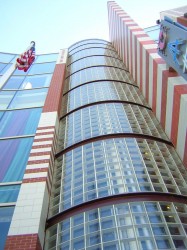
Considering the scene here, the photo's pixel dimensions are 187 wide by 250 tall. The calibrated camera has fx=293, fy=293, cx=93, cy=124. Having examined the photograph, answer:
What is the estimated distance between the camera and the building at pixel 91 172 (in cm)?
803

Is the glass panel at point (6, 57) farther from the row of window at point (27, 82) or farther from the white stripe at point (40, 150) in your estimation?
the white stripe at point (40, 150)

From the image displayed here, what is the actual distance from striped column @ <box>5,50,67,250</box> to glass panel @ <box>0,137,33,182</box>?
2.23 ft

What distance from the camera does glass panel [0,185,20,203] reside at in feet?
32.9

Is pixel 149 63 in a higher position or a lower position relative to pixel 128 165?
higher

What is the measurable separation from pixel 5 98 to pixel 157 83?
32.0 feet

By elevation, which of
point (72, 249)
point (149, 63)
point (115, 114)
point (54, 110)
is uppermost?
point (149, 63)

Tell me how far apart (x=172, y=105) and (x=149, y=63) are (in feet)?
12.2

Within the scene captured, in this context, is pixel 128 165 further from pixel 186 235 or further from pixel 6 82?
pixel 6 82

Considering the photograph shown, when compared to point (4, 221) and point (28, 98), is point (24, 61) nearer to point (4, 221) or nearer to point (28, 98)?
point (28, 98)

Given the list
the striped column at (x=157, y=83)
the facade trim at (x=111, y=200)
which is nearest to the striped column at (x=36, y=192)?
the facade trim at (x=111, y=200)

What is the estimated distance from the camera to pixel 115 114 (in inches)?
546

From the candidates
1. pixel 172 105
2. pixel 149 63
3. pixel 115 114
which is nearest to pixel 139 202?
pixel 172 105

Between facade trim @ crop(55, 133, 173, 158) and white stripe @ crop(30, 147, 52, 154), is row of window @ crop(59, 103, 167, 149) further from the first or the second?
white stripe @ crop(30, 147, 52, 154)

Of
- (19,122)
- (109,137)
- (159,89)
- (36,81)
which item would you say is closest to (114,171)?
(109,137)
